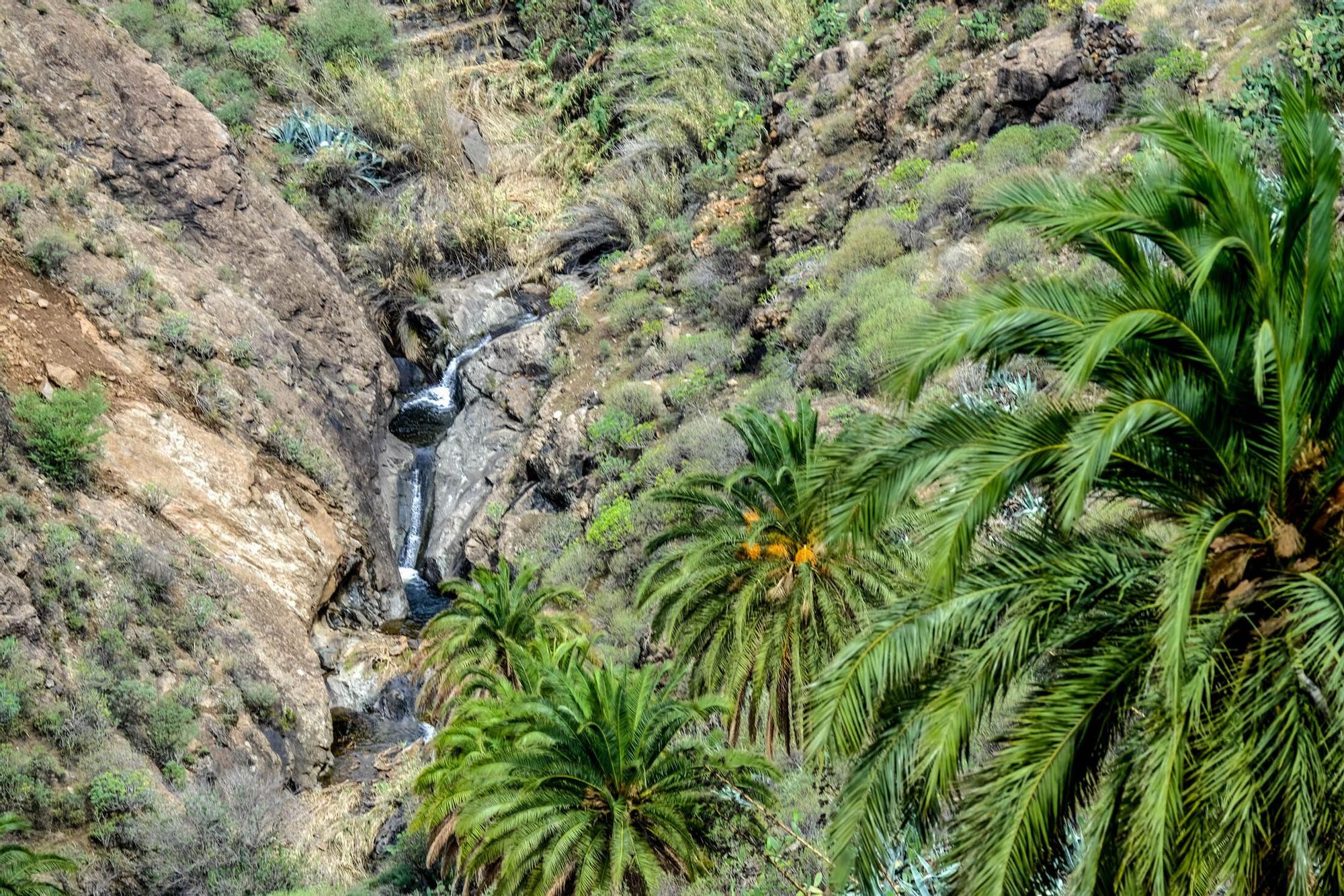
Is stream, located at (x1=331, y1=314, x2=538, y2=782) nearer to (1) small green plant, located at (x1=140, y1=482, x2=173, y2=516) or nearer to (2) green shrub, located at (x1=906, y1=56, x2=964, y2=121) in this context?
(1) small green plant, located at (x1=140, y1=482, x2=173, y2=516)

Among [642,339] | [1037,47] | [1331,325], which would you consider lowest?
[642,339]

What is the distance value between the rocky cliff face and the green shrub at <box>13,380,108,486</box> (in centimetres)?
59

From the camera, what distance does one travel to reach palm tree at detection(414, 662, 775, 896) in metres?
12.1

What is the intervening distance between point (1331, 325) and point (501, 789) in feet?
32.5

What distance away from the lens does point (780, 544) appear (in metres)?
13.5

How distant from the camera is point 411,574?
28.9 metres

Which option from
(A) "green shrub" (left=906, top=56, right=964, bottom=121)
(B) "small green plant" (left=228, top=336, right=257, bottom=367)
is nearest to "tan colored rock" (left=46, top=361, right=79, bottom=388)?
(B) "small green plant" (left=228, top=336, right=257, bottom=367)

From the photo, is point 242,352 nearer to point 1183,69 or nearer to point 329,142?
point 329,142

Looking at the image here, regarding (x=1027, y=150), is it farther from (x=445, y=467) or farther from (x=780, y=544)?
(x=445, y=467)

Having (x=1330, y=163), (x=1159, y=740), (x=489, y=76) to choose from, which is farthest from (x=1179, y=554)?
(x=489, y=76)

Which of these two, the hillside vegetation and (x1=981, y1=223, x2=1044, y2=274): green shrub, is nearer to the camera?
the hillside vegetation

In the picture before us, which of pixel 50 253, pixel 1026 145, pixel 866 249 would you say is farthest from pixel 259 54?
pixel 1026 145

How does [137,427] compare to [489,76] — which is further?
[489,76]

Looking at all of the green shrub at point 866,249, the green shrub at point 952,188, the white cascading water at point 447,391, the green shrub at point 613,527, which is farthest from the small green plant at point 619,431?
the green shrub at point 952,188
